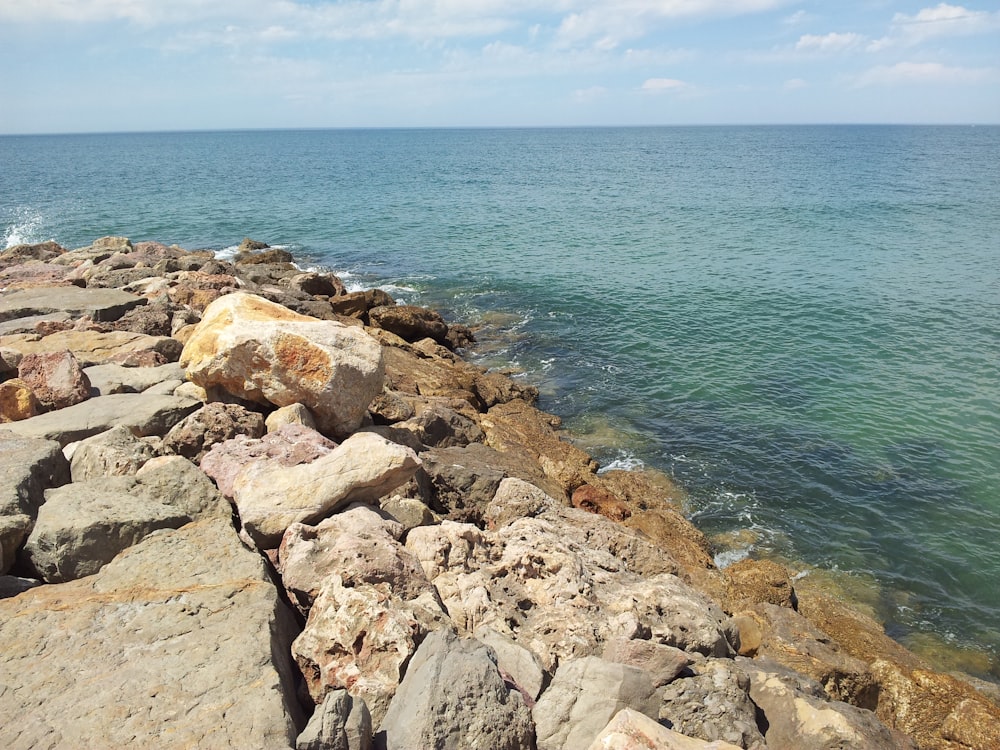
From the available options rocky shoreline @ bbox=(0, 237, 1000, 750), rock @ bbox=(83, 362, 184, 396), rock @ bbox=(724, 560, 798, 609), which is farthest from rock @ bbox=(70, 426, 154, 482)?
rock @ bbox=(724, 560, 798, 609)

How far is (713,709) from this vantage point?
6523mm

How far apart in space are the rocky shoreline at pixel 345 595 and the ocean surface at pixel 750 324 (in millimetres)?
3323

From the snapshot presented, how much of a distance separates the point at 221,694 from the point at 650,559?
21.8 ft

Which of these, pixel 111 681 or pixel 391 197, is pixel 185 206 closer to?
pixel 391 197

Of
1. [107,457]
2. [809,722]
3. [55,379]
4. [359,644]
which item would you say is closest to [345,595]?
[359,644]

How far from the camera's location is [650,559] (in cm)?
1002

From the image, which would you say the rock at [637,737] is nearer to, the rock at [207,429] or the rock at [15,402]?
the rock at [207,429]

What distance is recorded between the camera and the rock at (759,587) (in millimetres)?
11019

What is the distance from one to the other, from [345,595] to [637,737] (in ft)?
9.22

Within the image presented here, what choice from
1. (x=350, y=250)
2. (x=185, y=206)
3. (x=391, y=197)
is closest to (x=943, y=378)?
(x=350, y=250)

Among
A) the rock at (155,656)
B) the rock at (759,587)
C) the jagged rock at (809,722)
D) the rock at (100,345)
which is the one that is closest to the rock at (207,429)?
the rock at (155,656)

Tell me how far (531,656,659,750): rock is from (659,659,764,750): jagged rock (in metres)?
0.50

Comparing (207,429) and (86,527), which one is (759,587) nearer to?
(207,429)

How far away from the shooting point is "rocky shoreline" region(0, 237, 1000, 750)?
5.17 meters
